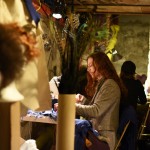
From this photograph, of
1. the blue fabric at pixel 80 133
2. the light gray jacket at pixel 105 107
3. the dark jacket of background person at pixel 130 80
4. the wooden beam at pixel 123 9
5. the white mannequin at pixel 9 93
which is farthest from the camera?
the wooden beam at pixel 123 9

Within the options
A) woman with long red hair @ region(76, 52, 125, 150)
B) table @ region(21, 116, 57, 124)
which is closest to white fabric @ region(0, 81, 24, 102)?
woman with long red hair @ region(76, 52, 125, 150)

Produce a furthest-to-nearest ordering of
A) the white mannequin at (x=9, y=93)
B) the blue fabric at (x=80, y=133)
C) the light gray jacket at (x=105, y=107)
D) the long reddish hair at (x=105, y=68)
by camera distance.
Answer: the long reddish hair at (x=105, y=68)
the light gray jacket at (x=105, y=107)
the blue fabric at (x=80, y=133)
the white mannequin at (x=9, y=93)

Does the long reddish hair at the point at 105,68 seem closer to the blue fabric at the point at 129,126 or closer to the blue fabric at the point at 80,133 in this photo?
the blue fabric at the point at 129,126

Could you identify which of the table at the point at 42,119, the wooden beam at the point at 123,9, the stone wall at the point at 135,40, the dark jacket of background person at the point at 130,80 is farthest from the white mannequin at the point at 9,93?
the stone wall at the point at 135,40

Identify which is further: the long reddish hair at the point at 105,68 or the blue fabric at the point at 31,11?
the long reddish hair at the point at 105,68

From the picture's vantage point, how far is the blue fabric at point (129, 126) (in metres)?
2.95

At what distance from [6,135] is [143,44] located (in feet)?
24.1

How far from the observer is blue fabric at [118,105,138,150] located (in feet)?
9.68

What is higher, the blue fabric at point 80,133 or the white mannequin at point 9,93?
the white mannequin at point 9,93

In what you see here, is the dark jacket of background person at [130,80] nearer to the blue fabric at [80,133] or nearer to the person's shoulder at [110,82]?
the person's shoulder at [110,82]

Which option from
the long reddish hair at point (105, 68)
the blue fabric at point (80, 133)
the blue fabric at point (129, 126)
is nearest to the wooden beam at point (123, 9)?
the long reddish hair at point (105, 68)

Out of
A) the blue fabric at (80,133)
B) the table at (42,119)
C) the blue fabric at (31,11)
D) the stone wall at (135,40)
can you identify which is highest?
the stone wall at (135,40)

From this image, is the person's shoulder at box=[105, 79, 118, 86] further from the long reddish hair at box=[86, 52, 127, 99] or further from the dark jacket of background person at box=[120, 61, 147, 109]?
the dark jacket of background person at box=[120, 61, 147, 109]

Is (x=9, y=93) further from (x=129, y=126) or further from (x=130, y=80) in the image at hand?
(x=130, y=80)
